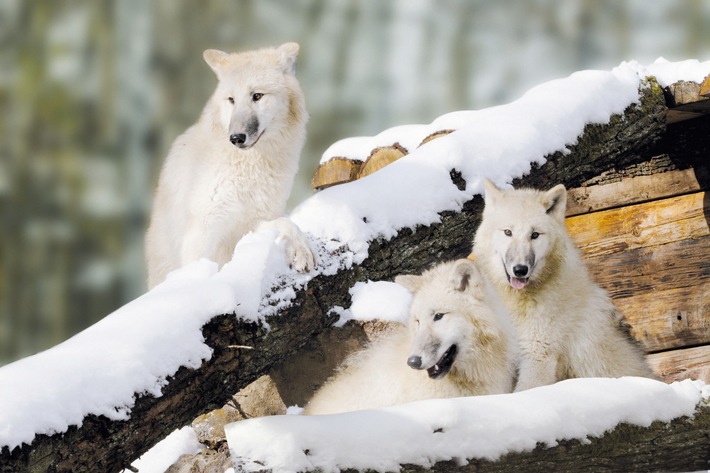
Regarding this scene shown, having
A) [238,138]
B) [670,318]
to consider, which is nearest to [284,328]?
[238,138]

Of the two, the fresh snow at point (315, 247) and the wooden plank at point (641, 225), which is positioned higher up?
the fresh snow at point (315, 247)

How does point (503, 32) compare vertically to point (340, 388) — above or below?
above

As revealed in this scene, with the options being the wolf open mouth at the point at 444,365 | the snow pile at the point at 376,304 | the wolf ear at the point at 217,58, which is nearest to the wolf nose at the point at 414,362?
the wolf open mouth at the point at 444,365

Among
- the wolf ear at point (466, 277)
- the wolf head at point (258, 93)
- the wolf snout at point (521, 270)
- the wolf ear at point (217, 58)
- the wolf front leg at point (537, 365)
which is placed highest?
the wolf ear at point (217, 58)

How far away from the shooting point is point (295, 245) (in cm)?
429

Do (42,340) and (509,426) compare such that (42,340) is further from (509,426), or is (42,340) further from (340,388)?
(509,426)

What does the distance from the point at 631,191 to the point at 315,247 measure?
2.59 meters

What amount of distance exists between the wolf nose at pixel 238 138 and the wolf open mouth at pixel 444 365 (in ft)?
5.62

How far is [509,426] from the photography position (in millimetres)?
3191

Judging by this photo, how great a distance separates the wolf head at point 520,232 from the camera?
4.34 m

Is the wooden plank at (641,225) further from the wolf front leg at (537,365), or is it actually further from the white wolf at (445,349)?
the white wolf at (445,349)

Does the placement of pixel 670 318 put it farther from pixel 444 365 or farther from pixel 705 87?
pixel 444 365

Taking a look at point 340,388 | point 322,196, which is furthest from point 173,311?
point 322,196

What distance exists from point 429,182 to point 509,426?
2049 mm
